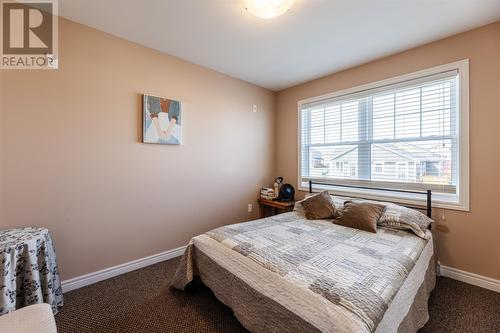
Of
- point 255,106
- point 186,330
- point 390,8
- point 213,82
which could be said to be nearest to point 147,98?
point 213,82

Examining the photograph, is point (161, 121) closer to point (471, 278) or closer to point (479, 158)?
point (479, 158)

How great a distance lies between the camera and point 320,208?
8.53 ft

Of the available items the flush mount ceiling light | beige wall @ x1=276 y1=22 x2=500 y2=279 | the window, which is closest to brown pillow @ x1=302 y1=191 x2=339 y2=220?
the window

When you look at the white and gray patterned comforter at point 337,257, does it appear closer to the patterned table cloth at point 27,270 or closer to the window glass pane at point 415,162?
the window glass pane at point 415,162

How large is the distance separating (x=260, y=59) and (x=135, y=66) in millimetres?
1479

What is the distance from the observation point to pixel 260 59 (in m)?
2.76

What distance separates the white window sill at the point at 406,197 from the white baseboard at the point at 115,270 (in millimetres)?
2367

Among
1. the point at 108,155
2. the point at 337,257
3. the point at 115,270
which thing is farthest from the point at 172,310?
the point at 108,155

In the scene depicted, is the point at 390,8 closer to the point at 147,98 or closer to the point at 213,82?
the point at 213,82

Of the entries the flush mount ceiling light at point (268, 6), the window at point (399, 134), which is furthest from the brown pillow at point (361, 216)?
the flush mount ceiling light at point (268, 6)

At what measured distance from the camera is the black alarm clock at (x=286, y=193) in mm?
3508

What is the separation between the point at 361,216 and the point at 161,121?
246 cm

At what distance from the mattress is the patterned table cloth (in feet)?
3.16

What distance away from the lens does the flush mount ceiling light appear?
5.28 ft
